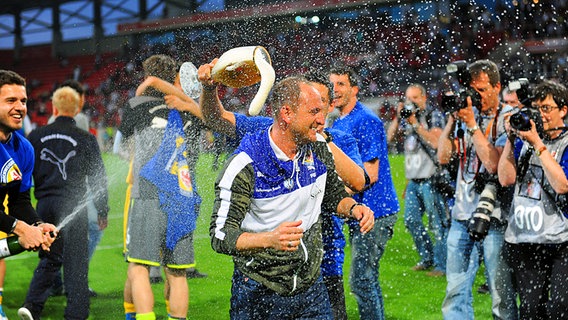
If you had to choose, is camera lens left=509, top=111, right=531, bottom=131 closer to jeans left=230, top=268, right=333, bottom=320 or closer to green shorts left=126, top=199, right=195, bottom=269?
jeans left=230, top=268, right=333, bottom=320

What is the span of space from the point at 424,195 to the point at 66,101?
434cm

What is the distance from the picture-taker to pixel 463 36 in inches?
1070

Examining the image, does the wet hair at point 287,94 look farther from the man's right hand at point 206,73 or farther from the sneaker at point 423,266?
the sneaker at point 423,266

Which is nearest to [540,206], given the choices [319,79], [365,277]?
[365,277]

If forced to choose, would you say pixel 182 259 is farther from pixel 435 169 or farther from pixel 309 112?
pixel 435 169

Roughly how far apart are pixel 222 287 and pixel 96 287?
147cm

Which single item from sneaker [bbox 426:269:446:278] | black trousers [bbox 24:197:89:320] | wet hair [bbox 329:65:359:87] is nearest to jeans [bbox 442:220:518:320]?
wet hair [bbox 329:65:359:87]

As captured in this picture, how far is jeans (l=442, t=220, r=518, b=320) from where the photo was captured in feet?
17.1

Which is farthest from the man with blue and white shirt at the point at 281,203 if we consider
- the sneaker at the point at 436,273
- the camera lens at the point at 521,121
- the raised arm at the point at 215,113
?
the sneaker at the point at 436,273

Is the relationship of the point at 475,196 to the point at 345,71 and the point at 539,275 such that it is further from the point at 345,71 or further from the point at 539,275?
the point at 345,71

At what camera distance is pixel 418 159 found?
921 cm

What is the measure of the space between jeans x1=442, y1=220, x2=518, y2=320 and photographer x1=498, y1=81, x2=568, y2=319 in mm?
96

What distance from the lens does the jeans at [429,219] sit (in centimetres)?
873

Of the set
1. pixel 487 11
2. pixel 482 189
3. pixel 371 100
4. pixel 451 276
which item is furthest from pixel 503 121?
pixel 487 11
